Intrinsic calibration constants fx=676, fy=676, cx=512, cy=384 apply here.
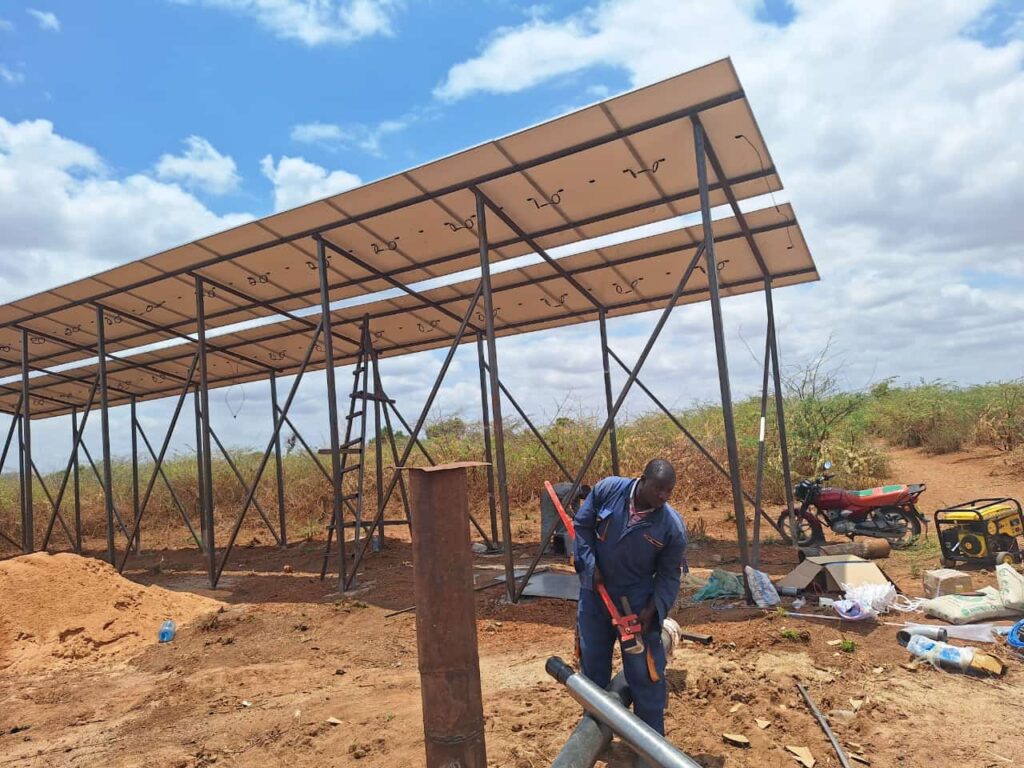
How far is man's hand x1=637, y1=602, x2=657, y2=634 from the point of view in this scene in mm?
3514

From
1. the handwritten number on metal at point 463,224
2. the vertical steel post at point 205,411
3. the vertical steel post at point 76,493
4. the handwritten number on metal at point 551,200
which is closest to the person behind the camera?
the handwritten number on metal at point 551,200

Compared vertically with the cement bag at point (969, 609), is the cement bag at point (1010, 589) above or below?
above

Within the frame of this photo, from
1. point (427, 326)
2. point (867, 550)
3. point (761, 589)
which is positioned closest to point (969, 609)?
point (761, 589)

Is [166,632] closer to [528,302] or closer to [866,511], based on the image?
[528,302]

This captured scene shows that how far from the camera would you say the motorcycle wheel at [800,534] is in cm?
902

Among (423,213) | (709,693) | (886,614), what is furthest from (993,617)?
(423,213)

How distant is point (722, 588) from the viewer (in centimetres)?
A: 639

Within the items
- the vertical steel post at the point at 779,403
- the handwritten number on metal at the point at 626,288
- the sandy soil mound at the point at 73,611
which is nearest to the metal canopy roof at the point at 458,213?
the handwritten number on metal at the point at 626,288

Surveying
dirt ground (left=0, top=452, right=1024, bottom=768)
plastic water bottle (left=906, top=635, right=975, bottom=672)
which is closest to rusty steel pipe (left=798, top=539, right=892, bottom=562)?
dirt ground (left=0, top=452, right=1024, bottom=768)

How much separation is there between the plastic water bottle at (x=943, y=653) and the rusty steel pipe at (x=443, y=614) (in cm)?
391

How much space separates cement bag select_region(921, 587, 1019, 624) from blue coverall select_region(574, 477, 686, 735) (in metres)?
3.07

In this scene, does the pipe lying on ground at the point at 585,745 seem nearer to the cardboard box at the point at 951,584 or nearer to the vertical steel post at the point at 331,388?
the cardboard box at the point at 951,584

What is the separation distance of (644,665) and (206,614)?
6.12m

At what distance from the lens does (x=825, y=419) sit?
13320 mm
